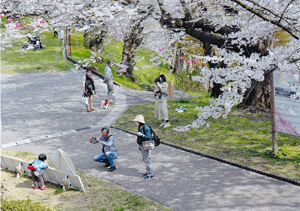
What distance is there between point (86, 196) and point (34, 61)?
18.6 metres

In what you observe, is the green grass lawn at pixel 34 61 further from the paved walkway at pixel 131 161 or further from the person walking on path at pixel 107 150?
the person walking on path at pixel 107 150

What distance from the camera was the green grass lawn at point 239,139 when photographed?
839 centimetres

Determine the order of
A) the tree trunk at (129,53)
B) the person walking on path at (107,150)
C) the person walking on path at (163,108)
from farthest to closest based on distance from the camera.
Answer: the tree trunk at (129,53), the person walking on path at (163,108), the person walking on path at (107,150)

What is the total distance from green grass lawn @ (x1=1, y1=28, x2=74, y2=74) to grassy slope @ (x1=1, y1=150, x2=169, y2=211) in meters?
14.8

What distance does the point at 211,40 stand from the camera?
1245 cm

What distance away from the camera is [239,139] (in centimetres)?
1028

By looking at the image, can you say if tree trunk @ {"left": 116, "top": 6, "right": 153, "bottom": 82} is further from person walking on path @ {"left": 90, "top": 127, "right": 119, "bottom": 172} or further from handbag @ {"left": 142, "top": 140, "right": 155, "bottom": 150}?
handbag @ {"left": 142, "top": 140, "right": 155, "bottom": 150}

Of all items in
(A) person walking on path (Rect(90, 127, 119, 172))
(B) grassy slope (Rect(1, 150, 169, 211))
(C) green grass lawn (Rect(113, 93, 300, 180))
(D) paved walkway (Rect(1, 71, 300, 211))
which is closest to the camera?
(B) grassy slope (Rect(1, 150, 169, 211))

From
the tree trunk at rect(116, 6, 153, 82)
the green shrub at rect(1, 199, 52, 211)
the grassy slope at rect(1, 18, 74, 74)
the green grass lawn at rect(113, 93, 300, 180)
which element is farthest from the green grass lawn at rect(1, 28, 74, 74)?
the green shrub at rect(1, 199, 52, 211)

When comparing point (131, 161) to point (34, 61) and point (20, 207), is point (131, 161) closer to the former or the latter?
point (20, 207)

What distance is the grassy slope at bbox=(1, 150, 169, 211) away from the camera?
6508 mm

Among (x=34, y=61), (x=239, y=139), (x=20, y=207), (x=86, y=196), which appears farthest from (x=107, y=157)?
(x=34, y=61)

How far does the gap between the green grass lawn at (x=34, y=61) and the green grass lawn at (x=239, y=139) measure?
10.4 metres

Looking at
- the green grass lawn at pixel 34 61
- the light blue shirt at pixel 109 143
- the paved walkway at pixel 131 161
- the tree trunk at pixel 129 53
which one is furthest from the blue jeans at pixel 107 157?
the green grass lawn at pixel 34 61
